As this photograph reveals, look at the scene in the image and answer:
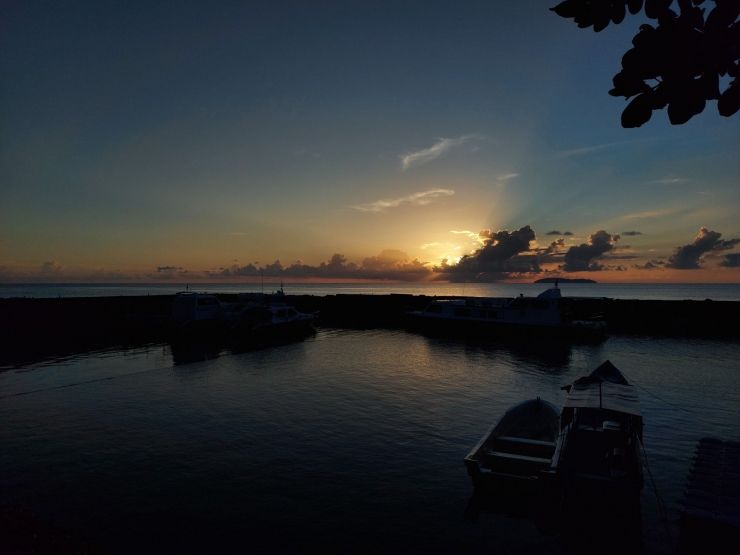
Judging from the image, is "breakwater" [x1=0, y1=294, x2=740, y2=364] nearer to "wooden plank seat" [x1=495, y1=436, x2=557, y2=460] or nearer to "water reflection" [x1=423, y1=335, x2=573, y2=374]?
"water reflection" [x1=423, y1=335, x2=573, y2=374]

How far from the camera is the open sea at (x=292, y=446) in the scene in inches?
483

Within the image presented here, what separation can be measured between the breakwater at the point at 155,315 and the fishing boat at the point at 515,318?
41.4ft

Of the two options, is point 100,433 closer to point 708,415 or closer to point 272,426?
point 272,426

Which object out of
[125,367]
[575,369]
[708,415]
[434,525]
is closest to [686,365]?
[575,369]

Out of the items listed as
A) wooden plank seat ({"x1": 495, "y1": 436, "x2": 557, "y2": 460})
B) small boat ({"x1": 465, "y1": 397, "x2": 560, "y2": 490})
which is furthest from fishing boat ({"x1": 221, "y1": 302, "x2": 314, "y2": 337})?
wooden plank seat ({"x1": 495, "y1": 436, "x2": 557, "y2": 460})

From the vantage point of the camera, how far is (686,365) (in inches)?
1439

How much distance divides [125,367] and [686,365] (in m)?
49.0

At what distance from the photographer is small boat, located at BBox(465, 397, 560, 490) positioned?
45.5 ft

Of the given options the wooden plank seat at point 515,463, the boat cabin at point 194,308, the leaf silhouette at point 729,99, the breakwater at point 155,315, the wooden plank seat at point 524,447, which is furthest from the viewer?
the boat cabin at point 194,308

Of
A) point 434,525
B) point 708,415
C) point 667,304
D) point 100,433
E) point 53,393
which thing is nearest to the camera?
point 434,525

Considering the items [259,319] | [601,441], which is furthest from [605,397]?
[259,319]

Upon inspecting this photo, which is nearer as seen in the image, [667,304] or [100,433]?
[100,433]

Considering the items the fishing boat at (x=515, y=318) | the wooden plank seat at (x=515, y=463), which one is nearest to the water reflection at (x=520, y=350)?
the fishing boat at (x=515, y=318)

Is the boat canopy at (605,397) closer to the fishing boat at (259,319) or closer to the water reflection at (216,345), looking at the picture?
the water reflection at (216,345)
